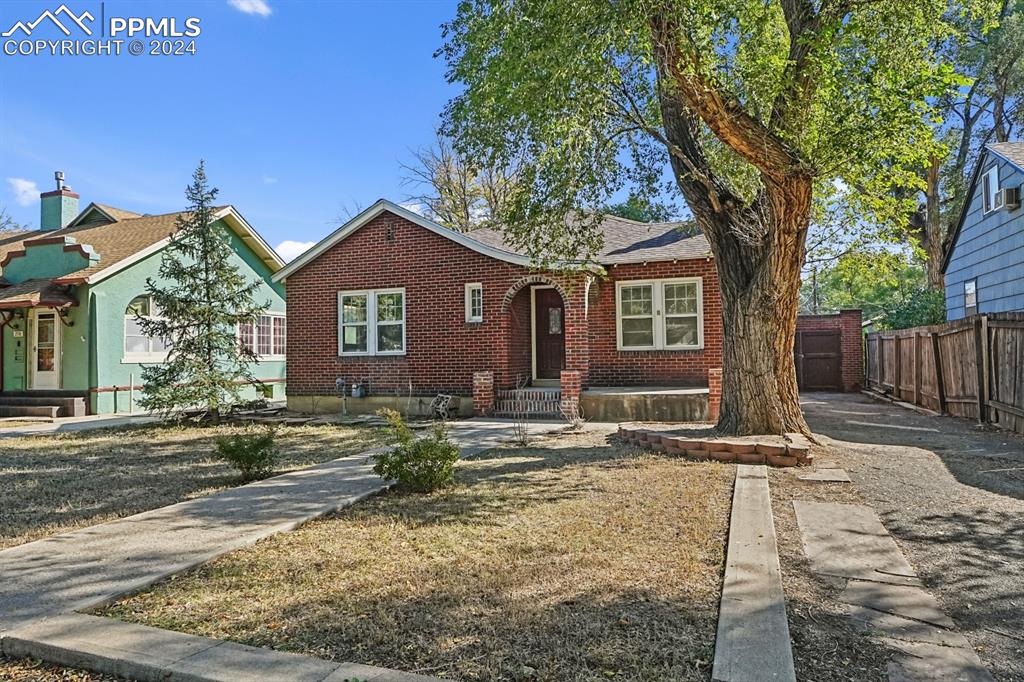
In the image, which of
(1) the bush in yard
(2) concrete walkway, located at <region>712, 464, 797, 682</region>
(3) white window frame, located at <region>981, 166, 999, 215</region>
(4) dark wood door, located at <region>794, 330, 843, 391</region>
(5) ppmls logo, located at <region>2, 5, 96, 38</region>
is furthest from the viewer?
(4) dark wood door, located at <region>794, 330, 843, 391</region>

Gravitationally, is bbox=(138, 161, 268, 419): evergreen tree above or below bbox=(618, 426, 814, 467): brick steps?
above

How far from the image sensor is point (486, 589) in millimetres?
3543

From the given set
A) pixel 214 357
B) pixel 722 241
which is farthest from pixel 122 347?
pixel 722 241

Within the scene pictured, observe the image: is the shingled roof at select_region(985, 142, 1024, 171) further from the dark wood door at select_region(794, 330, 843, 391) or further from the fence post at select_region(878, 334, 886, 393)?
the dark wood door at select_region(794, 330, 843, 391)

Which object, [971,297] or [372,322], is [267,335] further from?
[971,297]

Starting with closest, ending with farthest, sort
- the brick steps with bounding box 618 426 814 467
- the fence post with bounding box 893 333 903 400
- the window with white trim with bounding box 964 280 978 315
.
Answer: the brick steps with bounding box 618 426 814 467 < the fence post with bounding box 893 333 903 400 < the window with white trim with bounding box 964 280 978 315

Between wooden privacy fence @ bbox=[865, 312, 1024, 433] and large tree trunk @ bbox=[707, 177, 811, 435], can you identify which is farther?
→ wooden privacy fence @ bbox=[865, 312, 1024, 433]

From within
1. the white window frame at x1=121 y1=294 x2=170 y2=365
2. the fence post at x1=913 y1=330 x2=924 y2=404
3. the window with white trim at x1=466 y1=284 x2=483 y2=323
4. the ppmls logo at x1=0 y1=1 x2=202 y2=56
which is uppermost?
the ppmls logo at x1=0 y1=1 x2=202 y2=56

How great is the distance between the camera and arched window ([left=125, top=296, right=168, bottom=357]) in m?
16.8

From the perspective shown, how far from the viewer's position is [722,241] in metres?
8.71

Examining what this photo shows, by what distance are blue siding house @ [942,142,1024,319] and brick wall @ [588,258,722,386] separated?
6067 mm

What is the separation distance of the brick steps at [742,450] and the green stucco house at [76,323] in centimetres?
1113

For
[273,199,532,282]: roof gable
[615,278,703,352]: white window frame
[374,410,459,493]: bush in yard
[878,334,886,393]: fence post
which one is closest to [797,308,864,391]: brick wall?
[878,334,886,393]: fence post

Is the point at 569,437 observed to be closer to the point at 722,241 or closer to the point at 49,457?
the point at 722,241
